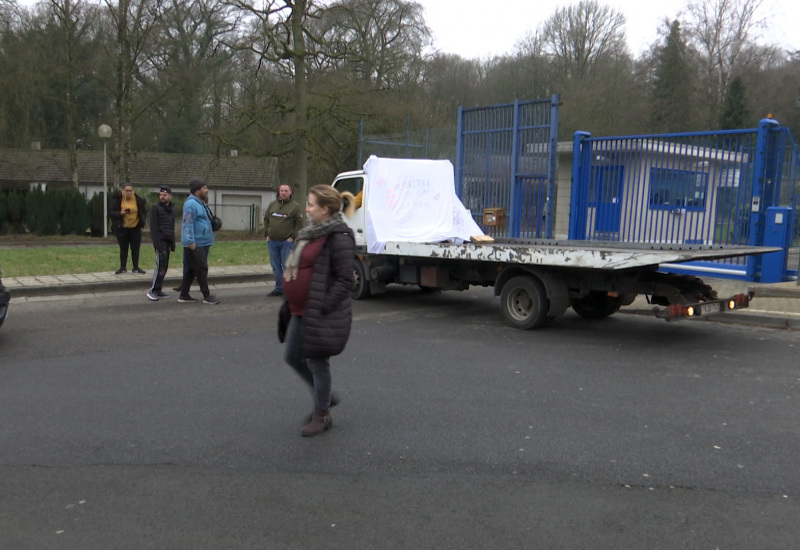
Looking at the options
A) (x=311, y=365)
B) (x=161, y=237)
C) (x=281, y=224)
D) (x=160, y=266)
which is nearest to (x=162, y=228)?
(x=161, y=237)

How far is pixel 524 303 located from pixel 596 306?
3.88ft

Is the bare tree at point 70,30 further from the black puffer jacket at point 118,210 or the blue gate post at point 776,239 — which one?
the blue gate post at point 776,239

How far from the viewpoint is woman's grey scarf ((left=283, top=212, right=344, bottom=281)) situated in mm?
4602

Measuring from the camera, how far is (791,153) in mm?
11250

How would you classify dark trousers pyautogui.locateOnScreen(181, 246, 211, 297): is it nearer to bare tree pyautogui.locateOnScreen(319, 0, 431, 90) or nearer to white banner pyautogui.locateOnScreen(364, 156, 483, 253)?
white banner pyautogui.locateOnScreen(364, 156, 483, 253)

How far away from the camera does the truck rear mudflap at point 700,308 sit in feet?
24.6

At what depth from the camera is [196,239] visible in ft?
34.4

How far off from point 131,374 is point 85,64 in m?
29.5

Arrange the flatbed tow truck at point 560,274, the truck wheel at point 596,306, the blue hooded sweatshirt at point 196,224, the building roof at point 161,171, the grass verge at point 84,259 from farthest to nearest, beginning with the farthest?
the building roof at point 161,171
the grass verge at point 84,259
the blue hooded sweatshirt at point 196,224
the truck wheel at point 596,306
the flatbed tow truck at point 560,274

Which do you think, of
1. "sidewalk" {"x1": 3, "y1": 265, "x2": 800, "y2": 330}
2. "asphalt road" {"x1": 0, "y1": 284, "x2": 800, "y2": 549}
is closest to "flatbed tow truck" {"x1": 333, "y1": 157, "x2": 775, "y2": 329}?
"asphalt road" {"x1": 0, "y1": 284, "x2": 800, "y2": 549}

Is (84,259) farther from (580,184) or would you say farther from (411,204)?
(580,184)

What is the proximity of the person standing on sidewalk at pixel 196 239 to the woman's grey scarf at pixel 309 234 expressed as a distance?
5.95 metres

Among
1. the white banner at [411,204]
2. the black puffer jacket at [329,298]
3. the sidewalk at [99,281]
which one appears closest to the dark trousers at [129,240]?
the sidewalk at [99,281]

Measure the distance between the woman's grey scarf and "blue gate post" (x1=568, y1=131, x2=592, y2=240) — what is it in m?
9.18
